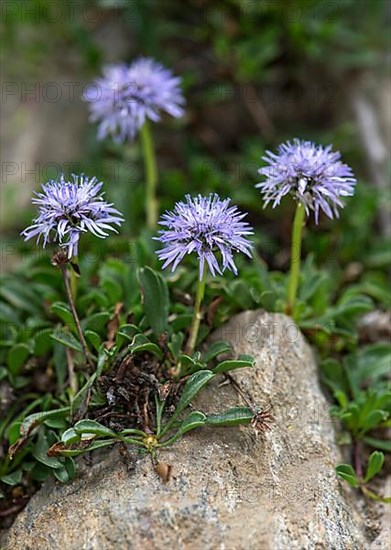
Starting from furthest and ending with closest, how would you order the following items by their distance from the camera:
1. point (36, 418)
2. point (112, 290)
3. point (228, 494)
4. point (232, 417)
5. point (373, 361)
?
point (373, 361), point (112, 290), point (36, 418), point (232, 417), point (228, 494)

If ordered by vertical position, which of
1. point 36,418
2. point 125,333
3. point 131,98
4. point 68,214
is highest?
point 131,98

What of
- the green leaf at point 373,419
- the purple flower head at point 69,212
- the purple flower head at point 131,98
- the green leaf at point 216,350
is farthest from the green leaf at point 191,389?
the purple flower head at point 131,98

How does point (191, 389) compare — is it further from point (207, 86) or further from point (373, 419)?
point (207, 86)

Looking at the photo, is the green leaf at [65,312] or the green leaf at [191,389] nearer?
the green leaf at [191,389]

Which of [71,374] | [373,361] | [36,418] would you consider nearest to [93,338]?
[71,374]

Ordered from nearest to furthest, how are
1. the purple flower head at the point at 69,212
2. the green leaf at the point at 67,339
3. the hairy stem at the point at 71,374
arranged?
the purple flower head at the point at 69,212 < the green leaf at the point at 67,339 < the hairy stem at the point at 71,374

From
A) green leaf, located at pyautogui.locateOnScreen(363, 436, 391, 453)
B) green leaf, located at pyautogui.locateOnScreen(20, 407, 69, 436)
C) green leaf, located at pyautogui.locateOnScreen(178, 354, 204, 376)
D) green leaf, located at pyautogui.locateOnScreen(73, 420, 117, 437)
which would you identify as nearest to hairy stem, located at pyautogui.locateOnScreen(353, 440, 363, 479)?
green leaf, located at pyautogui.locateOnScreen(363, 436, 391, 453)

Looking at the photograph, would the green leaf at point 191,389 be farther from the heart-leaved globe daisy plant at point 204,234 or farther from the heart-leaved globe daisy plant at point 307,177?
the heart-leaved globe daisy plant at point 307,177

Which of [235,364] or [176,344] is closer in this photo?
[235,364]
